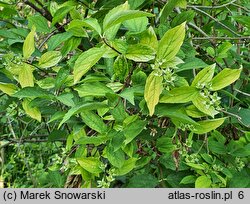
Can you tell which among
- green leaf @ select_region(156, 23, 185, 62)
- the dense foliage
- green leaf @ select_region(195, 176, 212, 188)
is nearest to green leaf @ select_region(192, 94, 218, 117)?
the dense foliage

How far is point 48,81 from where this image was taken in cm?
77

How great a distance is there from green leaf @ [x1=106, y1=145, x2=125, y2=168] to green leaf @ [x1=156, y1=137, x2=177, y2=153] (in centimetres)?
11

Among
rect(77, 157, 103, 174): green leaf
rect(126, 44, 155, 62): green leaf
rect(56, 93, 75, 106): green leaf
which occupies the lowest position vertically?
rect(77, 157, 103, 174): green leaf

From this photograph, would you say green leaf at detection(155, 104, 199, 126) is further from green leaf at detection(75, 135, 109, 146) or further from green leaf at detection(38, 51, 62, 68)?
green leaf at detection(38, 51, 62, 68)

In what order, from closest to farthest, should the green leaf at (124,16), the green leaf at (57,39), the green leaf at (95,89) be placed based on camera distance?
1. the green leaf at (124,16)
2. the green leaf at (95,89)
3. the green leaf at (57,39)

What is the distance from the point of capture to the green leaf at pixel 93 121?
0.71 metres

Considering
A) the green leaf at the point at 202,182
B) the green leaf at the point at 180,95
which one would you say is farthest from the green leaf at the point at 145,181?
the green leaf at the point at 180,95

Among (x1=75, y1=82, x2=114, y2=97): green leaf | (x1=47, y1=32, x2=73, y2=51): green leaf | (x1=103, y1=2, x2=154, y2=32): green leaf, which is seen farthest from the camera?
(x1=47, y1=32, x2=73, y2=51): green leaf

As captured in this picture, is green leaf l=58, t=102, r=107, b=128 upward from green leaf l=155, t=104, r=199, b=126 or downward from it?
upward

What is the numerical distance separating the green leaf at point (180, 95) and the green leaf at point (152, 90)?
0.05 meters

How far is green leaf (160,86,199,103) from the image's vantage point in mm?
658

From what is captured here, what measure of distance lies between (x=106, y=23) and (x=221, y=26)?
54cm

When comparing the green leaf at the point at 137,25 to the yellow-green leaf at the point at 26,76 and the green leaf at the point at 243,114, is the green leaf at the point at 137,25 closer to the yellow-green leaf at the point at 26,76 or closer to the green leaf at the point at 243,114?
the yellow-green leaf at the point at 26,76

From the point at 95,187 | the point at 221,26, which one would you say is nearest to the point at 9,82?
the point at 95,187
